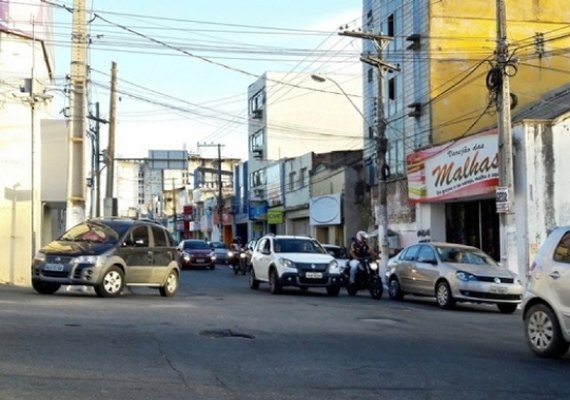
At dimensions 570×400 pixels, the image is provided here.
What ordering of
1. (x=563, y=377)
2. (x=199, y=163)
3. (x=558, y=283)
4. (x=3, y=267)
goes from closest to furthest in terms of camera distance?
(x=563, y=377)
(x=558, y=283)
(x=3, y=267)
(x=199, y=163)

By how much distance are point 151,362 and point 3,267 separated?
1425cm

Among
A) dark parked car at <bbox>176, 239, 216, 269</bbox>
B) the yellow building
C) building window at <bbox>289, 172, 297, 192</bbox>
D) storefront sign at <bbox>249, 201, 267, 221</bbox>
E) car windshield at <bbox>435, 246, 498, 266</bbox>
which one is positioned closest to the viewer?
car windshield at <bbox>435, 246, 498, 266</bbox>

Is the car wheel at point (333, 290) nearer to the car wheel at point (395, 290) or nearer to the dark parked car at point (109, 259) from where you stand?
the car wheel at point (395, 290)

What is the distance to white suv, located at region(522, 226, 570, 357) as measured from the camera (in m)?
9.65

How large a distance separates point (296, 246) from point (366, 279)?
7.00 feet

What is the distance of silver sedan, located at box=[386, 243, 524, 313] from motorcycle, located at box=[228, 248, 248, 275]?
1440 centimetres

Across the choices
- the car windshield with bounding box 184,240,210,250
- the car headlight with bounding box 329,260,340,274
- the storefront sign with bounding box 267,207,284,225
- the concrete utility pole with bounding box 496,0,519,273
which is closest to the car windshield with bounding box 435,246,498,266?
the concrete utility pole with bounding box 496,0,519,273

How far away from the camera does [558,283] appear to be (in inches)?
382

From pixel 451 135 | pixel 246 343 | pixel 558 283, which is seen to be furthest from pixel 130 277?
pixel 451 135

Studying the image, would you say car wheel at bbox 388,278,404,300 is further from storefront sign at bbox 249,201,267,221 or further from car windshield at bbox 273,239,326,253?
storefront sign at bbox 249,201,267,221

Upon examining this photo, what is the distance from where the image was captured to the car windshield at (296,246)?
2157 centimetres

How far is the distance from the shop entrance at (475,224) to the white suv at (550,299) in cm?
1714

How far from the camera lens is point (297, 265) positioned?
20281 millimetres

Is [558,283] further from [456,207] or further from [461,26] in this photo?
[461,26]
